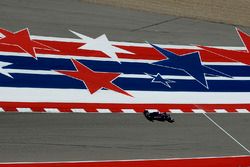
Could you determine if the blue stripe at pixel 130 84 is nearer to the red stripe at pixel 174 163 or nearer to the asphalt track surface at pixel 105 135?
the asphalt track surface at pixel 105 135

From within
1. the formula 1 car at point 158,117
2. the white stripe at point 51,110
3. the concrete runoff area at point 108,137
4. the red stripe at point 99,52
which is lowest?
the concrete runoff area at point 108,137

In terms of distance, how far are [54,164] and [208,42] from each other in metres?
9.76

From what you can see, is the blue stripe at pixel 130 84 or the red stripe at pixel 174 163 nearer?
the red stripe at pixel 174 163

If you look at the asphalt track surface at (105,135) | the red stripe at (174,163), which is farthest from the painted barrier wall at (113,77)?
the red stripe at (174,163)

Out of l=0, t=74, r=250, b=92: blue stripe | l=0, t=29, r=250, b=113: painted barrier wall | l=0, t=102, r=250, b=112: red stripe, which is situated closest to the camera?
l=0, t=102, r=250, b=112: red stripe


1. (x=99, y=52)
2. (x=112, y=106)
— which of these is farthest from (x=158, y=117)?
(x=99, y=52)

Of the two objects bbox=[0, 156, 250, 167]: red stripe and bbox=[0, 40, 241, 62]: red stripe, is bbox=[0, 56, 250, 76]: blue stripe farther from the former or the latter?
bbox=[0, 156, 250, 167]: red stripe

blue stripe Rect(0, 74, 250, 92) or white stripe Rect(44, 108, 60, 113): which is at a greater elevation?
blue stripe Rect(0, 74, 250, 92)

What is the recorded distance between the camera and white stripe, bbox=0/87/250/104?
1257 centimetres

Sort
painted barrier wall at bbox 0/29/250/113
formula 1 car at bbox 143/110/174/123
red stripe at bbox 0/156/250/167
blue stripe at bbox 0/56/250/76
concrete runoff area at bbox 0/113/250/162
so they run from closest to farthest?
1. red stripe at bbox 0/156/250/167
2. concrete runoff area at bbox 0/113/250/162
3. formula 1 car at bbox 143/110/174/123
4. painted barrier wall at bbox 0/29/250/113
5. blue stripe at bbox 0/56/250/76

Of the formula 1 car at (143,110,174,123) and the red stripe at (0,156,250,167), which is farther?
the formula 1 car at (143,110,174,123)

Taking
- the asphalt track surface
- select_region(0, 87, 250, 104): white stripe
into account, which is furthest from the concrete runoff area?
select_region(0, 87, 250, 104): white stripe

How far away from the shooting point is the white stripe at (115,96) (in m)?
12.6

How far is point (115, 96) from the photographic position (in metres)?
13.4
